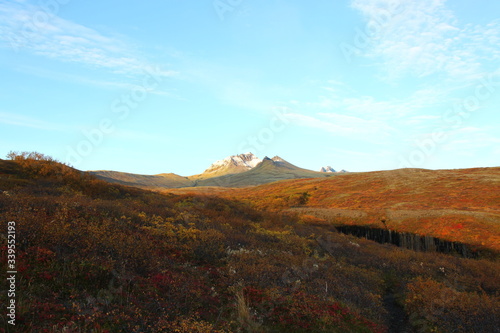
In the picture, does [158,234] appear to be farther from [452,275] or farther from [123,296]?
[452,275]

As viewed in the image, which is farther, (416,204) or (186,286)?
(416,204)

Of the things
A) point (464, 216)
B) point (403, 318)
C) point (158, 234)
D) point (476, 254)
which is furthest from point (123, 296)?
point (464, 216)

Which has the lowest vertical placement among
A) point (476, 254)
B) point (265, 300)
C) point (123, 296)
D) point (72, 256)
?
point (476, 254)

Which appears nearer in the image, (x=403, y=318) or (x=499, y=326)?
(x=499, y=326)

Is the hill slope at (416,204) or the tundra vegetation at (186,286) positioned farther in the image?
the hill slope at (416,204)

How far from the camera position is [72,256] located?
295 inches

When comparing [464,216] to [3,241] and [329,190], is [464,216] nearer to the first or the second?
[329,190]

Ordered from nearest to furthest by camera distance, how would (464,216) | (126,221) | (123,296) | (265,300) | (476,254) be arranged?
(123,296)
(265,300)
(126,221)
(476,254)
(464,216)

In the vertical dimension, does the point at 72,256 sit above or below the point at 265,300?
above

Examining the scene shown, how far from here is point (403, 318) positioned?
1094 centimetres

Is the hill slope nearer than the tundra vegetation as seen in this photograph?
No

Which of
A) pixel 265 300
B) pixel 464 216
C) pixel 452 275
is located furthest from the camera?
pixel 464 216

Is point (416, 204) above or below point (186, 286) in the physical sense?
above

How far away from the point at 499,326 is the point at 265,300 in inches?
284
